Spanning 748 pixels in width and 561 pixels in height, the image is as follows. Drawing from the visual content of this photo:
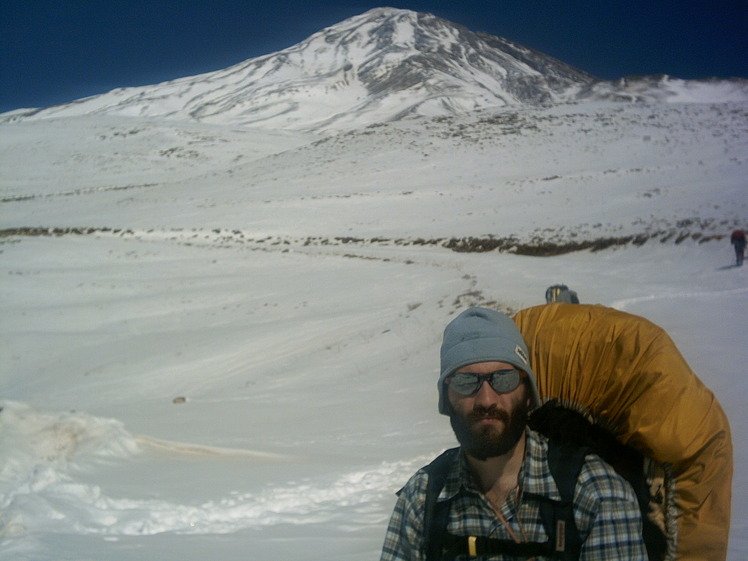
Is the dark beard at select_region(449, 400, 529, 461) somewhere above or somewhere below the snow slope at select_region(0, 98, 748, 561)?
below

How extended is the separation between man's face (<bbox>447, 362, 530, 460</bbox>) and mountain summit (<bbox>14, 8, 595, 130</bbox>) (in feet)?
252

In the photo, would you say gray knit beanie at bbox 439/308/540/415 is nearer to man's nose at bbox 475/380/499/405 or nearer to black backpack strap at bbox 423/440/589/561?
man's nose at bbox 475/380/499/405

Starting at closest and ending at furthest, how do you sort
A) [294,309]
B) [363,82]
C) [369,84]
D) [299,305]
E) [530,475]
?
[530,475]
[294,309]
[299,305]
[369,84]
[363,82]

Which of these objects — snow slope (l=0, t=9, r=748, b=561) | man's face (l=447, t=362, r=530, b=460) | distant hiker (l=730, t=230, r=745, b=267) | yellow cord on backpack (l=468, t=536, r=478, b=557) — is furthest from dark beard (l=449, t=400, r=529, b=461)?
distant hiker (l=730, t=230, r=745, b=267)

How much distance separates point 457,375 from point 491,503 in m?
0.39

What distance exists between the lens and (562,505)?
5.96ft

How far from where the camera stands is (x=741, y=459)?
4590 mm

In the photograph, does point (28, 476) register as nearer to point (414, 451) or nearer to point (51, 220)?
point (414, 451)

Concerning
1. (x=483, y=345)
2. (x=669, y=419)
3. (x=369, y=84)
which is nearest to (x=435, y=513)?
(x=483, y=345)

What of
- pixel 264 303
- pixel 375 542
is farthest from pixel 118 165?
pixel 375 542

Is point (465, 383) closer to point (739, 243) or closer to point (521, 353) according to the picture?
point (521, 353)

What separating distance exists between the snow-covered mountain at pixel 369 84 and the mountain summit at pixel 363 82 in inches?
8.9

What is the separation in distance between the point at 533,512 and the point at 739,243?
1472cm

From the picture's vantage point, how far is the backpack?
180 centimetres
